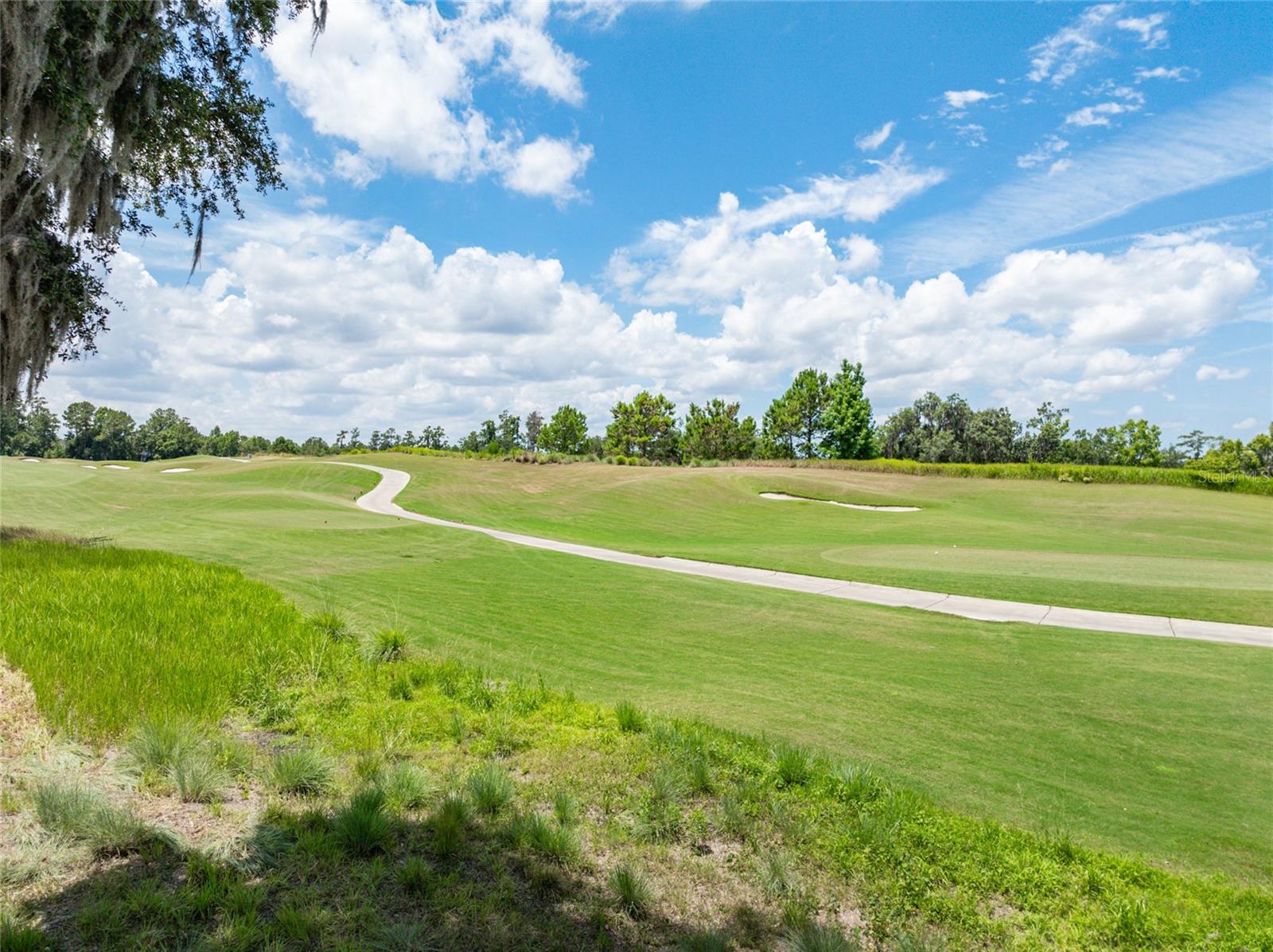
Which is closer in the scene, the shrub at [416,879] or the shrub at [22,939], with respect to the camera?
the shrub at [22,939]

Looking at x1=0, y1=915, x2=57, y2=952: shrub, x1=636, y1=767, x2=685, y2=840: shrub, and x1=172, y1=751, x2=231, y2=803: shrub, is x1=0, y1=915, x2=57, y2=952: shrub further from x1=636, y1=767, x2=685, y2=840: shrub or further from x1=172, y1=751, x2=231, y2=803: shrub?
x1=636, y1=767, x2=685, y2=840: shrub

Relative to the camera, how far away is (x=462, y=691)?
19.7 feet

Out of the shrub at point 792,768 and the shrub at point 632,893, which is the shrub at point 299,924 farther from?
the shrub at point 792,768

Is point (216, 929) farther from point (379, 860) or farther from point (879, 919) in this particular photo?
point (879, 919)

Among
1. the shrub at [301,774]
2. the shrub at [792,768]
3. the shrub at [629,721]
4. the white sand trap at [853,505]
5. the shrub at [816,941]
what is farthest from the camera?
the white sand trap at [853,505]

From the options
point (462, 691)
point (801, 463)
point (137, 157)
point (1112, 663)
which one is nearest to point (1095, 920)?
point (462, 691)

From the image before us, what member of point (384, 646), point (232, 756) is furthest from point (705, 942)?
point (384, 646)

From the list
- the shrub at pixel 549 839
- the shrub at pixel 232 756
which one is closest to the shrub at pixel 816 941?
the shrub at pixel 549 839

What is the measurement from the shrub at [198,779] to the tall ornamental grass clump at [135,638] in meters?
0.96

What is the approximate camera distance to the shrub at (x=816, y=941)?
9.22ft

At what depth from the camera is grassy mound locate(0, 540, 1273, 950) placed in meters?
2.91

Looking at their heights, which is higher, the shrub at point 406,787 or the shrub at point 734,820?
the shrub at point 406,787

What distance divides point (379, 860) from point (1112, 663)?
361 inches

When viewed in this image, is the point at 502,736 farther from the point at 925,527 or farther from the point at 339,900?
the point at 925,527
